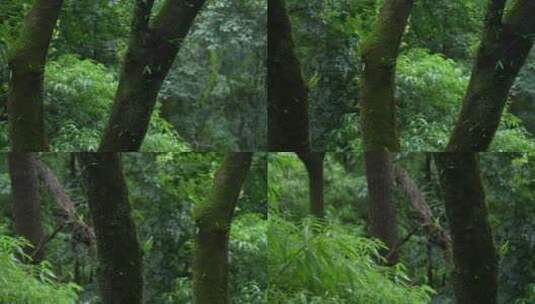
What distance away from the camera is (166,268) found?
4285 mm

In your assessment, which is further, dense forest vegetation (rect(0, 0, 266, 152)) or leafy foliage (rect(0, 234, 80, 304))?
leafy foliage (rect(0, 234, 80, 304))

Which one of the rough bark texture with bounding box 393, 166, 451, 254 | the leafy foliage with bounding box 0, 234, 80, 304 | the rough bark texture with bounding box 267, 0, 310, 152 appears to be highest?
the rough bark texture with bounding box 267, 0, 310, 152

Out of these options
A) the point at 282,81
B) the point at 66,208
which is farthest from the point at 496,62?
the point at 66,208

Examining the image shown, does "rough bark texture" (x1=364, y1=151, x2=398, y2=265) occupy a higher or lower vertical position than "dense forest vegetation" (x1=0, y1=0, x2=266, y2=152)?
lower

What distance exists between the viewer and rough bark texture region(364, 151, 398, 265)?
4281mm

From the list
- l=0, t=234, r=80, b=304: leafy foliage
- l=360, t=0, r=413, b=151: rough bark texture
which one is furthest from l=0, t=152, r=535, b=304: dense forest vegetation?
l=360, t=0, r=413, b=151: rough bark texture

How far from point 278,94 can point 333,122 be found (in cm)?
27

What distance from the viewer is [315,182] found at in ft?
14.1

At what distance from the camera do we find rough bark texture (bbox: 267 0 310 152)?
412 cm

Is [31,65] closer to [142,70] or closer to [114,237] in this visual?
[142,70]

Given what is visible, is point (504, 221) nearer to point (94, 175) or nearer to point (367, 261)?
point (367, 261)

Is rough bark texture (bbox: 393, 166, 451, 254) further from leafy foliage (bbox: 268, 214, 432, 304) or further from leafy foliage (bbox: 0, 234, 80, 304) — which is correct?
leafy foliage (bbox: 0, 234, 80, 304)

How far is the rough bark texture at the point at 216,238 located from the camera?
4289 mm

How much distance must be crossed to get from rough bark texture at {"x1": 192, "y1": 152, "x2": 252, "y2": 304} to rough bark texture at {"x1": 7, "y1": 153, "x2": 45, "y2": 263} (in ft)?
2.36
